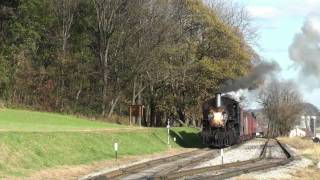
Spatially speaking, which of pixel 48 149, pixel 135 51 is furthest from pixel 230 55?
pixel 48 149

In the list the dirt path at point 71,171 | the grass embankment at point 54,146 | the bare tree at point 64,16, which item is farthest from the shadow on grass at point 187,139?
the dirt path at point 71,171

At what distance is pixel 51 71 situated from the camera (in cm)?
6144

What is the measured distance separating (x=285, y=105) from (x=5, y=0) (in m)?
88.4

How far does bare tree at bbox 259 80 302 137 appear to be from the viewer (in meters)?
136

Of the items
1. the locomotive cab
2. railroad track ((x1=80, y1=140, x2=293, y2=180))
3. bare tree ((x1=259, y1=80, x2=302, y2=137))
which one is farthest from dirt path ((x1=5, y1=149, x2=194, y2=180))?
bare tree ((x1=259, y1=80, x2=302, y2=137))

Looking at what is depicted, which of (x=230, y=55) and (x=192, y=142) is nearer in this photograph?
(x=192, y=142)

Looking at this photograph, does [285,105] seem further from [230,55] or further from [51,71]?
[51,71]

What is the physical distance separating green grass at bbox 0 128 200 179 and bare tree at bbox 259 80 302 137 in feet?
313

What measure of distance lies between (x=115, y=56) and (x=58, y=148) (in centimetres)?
3923

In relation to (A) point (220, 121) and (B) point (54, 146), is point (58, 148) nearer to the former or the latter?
(B) point (54, 146)

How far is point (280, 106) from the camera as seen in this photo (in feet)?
453

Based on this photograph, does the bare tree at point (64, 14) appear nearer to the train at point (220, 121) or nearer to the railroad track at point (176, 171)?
the train at point (220, 121)

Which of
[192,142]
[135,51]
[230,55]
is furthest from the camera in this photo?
[230,55]

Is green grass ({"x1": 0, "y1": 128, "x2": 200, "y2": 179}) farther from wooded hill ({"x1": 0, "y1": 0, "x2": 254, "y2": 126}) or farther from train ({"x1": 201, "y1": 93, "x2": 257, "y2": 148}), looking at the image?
wooded hill ({"x1": 0, "y1": 0, "x2": 254, "y2": 126})
